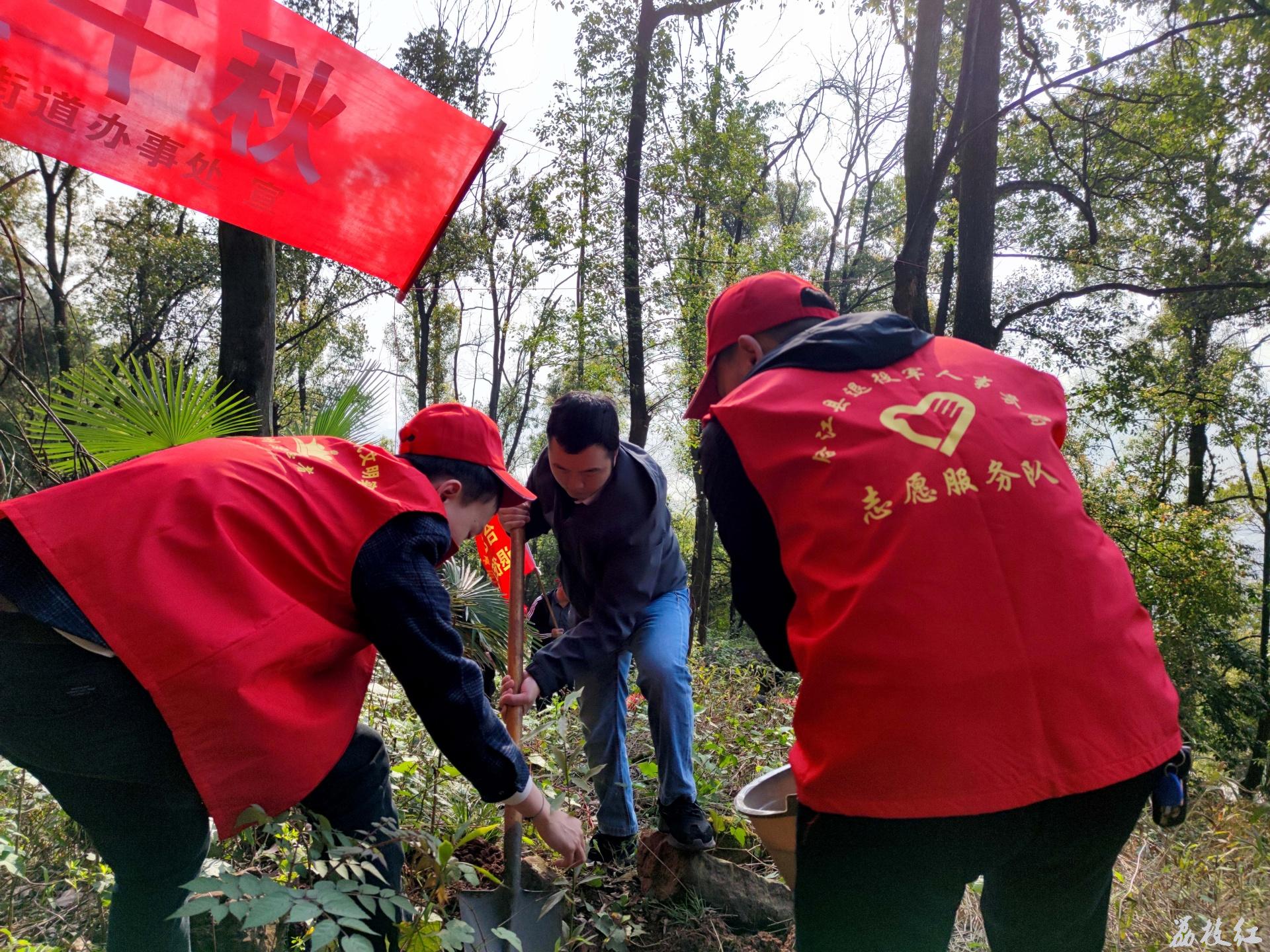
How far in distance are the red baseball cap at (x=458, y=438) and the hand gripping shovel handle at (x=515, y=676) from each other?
30.3 inches

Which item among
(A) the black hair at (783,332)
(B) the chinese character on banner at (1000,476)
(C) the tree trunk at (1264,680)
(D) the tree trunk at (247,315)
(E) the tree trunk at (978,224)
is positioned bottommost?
(C) the tree trunk at (1264,680)

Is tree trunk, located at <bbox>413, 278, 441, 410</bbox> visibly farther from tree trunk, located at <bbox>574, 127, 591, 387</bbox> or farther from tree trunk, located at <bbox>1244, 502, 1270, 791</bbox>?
tree trunk, located at <bbox>1244, 502, 1270, 791</bbox>

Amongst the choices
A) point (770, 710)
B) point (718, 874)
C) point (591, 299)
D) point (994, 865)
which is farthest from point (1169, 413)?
point (994, 865)

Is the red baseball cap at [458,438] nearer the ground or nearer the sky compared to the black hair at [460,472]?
nearer the sky

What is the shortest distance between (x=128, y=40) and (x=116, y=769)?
2361mm

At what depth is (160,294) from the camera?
53.3 ft

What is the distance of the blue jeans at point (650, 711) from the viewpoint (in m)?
2.69

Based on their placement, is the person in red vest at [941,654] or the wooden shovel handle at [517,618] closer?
the person in red vest at [941,654]

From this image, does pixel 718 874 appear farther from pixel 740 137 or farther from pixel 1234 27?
pixel 740 137

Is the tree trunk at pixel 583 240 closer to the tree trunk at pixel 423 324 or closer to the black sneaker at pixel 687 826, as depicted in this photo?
the tree trunk at pixel 423 324

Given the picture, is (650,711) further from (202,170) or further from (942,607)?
(202,170)

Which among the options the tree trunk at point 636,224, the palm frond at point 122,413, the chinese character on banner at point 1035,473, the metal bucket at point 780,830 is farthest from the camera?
the tree trunk at point 636,224

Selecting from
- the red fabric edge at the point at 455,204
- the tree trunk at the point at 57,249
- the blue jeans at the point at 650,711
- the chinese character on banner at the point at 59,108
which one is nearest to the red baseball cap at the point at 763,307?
the blue jeans at the point at 650,711

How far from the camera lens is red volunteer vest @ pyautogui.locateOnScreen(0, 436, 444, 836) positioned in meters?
1.33
